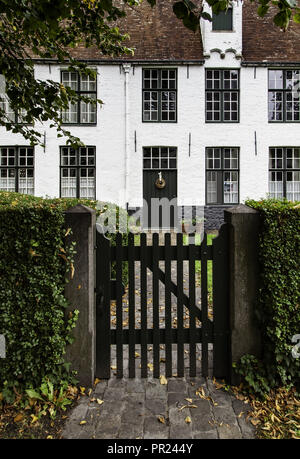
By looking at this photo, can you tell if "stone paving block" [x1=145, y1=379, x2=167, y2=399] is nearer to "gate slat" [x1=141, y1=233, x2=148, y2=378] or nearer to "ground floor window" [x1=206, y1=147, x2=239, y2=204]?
"gate slat" [x1=141, y1=233, x2=148, y2=378]

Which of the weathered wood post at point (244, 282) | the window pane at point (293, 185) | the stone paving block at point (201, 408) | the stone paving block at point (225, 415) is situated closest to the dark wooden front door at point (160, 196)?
the window pane at point (293, 185)

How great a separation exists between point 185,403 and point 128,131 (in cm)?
1285

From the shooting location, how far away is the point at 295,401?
2.75 m

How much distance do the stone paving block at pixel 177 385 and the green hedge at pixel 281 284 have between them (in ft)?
1.95

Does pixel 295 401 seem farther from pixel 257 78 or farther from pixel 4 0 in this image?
pixel 257 78

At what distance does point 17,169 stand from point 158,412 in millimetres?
13859

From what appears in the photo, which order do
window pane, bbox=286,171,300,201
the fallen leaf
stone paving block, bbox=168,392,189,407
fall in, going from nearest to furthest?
the fallen leaf, stone paving block, bbox=168,392,189,407, window pane, bbox=286,171,300,201

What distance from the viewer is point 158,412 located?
2609 millimetres

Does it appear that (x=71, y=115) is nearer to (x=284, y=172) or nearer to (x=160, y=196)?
(x=160, y=196)

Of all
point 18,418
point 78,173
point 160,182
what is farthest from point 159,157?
point 18,418

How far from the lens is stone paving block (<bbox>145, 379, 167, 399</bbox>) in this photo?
2.84 metres

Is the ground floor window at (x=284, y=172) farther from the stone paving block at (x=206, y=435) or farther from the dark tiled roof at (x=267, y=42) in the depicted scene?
the stone paving block at (x=206, y=435)

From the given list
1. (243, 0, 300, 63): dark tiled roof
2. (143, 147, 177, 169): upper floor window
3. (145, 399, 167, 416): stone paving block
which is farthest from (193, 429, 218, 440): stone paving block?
(243, 0, 300, 63): dark tiled roof

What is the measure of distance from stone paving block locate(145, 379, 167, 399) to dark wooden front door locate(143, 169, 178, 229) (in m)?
A: 11.5
